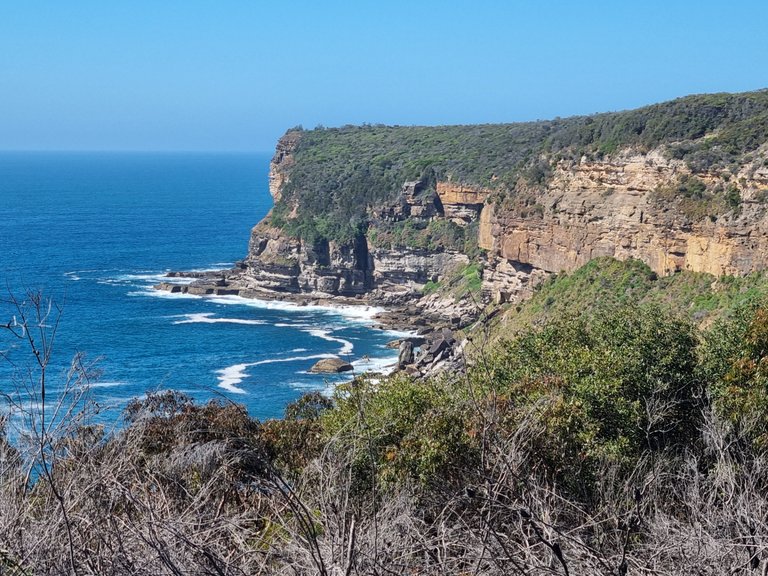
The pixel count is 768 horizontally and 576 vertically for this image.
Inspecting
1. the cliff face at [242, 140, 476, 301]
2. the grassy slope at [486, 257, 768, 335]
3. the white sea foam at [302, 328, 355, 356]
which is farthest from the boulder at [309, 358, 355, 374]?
the cliff face at [242, 140, 476, 301]

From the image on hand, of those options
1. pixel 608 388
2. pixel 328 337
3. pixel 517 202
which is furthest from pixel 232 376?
pixel 608 388

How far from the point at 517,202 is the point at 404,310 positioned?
54.6 feet

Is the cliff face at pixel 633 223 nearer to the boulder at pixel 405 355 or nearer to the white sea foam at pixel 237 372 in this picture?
the boulder at pixel 405 355

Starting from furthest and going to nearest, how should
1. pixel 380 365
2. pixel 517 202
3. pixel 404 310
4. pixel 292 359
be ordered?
pixel 404 310 < pixel 517 202 < pixel 292 359 < pixel 380 365

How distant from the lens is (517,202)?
59.0 m

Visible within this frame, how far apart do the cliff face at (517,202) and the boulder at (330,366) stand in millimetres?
12511

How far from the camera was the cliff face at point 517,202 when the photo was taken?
4488 centimetres

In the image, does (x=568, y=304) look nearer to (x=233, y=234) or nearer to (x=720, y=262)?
→ (x=720, y=262)

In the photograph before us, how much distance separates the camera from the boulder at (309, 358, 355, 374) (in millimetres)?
53569

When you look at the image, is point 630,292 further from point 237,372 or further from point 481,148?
point 481,148

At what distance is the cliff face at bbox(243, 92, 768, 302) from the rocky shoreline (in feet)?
5.14

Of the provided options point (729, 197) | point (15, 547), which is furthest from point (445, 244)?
point (15, 547)

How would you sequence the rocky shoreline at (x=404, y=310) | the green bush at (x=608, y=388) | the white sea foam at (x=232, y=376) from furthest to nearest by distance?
the rocky shoreline at (x=404, y=310) → the white sea foam at (x=232, y=376) → the green bush at (x=608, y=388)

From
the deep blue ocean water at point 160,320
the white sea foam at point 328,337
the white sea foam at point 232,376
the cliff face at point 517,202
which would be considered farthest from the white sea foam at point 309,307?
the white sea foam at point 232,376
